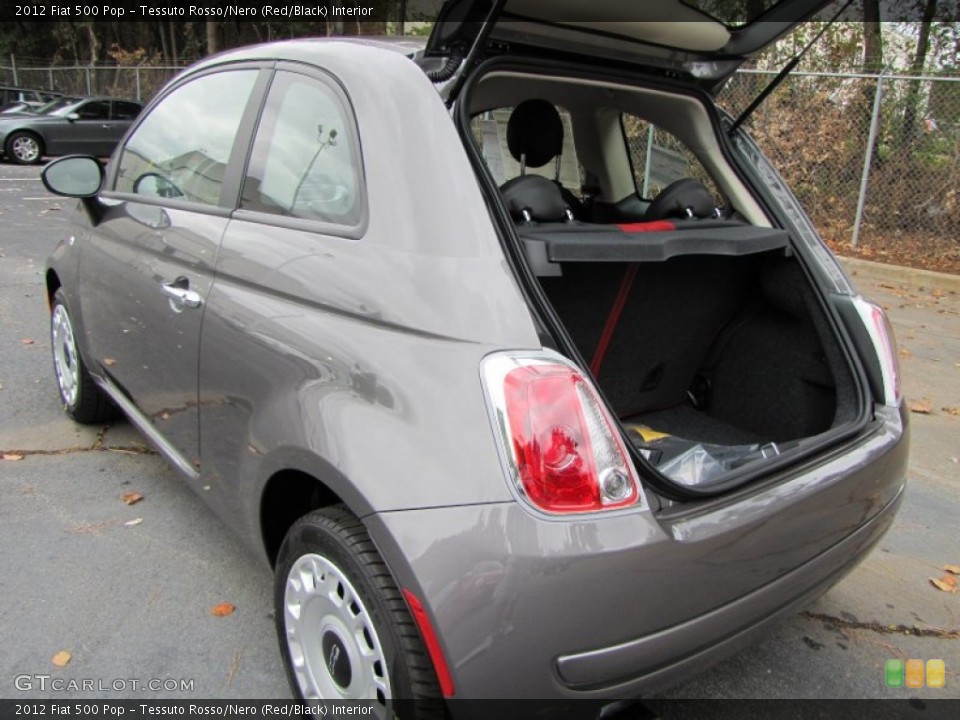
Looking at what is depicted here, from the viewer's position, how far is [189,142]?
266 centimetres

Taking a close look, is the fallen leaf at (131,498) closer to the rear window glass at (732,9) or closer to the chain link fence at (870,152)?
the rear window glass at (732,9)

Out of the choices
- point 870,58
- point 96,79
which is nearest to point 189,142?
point 870,58

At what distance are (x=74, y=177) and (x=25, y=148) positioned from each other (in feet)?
52.6

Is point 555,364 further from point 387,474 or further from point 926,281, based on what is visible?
point 926,281

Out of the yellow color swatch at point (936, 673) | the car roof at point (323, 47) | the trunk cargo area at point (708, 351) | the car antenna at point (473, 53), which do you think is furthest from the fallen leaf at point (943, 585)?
the car roof at point (323, 47)

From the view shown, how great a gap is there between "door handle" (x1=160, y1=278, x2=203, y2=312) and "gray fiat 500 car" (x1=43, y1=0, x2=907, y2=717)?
0.08 ft

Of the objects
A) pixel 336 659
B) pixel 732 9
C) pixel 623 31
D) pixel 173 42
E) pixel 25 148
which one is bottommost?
pixel 25 148

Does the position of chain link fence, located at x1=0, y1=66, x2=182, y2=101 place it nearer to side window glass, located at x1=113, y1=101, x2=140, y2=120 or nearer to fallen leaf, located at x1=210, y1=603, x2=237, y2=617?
side window glass, located at x1=113, y1=101, x2=140, y2=120

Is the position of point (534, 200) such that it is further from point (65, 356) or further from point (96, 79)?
point (96, 79)

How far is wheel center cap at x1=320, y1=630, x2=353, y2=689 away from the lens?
177 centimetres

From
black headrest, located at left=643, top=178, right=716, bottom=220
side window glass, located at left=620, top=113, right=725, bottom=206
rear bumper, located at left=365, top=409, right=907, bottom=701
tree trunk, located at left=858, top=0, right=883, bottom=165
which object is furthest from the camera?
tree trunk, located at left=858, top=0, right=883, bottom=165

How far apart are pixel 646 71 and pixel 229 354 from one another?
165 cm

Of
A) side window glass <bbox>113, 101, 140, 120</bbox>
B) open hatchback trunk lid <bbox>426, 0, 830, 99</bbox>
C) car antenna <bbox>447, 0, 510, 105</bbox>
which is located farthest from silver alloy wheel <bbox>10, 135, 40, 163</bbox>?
car antenna <bbox>447, 0, 510, 105</bbox>

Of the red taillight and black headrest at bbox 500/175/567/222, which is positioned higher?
black headrest at bbox 500/175/567/222
